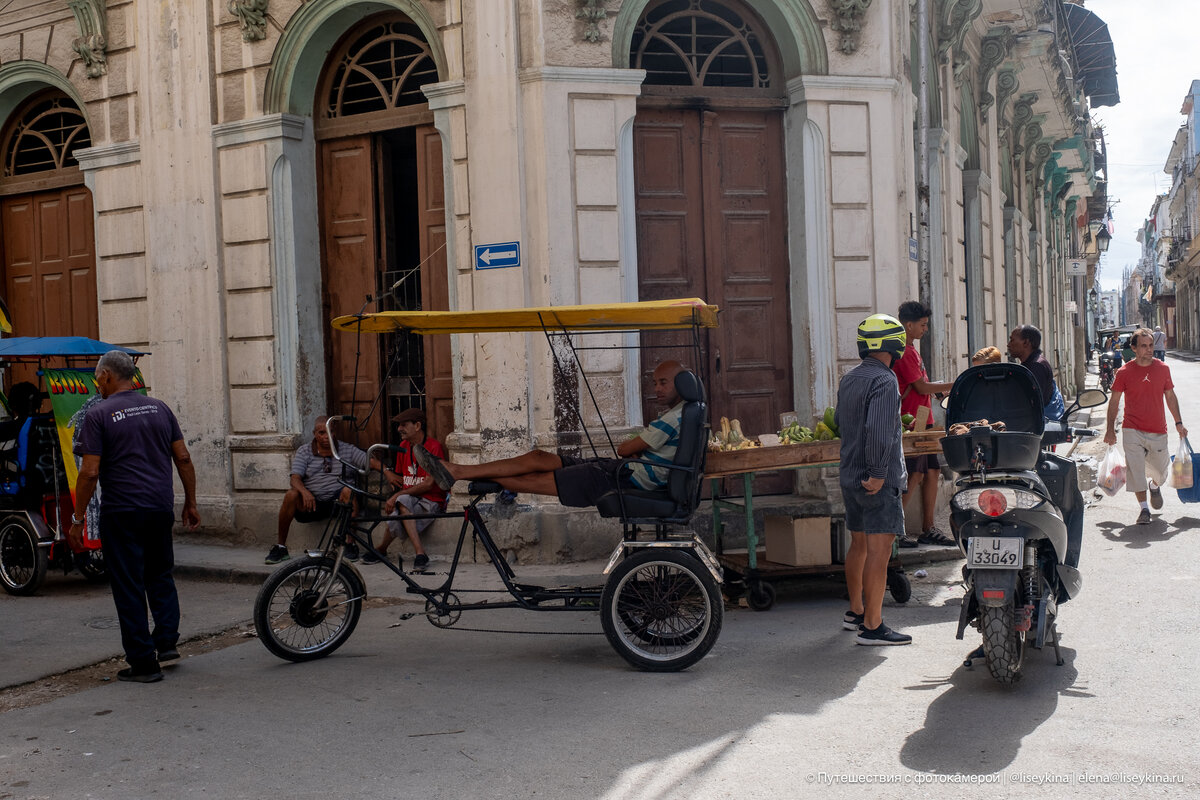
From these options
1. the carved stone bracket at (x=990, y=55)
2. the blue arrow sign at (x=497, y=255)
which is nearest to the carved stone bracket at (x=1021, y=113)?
the carved stone bracket at (x=990, y=55)

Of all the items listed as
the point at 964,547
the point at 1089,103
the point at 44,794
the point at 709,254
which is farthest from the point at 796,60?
the point at 1089,103

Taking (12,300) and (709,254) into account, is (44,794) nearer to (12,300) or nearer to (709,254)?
(709,254)

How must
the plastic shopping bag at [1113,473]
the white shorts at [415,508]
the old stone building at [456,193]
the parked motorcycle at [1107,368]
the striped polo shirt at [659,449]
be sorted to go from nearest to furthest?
the striped polo shirt at [659,449], the white shorts at [415,508], the old stone building at [456,193], the plastic shopping bag at [1113,473], the parked motorcycle at [1107,368]

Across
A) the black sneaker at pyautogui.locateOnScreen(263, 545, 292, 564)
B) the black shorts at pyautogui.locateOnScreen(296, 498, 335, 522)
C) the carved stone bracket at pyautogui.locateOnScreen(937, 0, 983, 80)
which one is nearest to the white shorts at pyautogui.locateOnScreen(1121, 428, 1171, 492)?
the carved stone bracket at pyautogui.locateOnScreen(937, 0, 983, 80)

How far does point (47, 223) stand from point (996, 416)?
1080 centimetres

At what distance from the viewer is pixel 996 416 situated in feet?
19.9

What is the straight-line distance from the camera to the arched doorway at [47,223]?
1273 cm

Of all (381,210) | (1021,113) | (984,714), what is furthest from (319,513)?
(1021,113)

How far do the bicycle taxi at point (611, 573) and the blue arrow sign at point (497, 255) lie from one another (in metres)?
2.91

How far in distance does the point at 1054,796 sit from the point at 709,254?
695cm

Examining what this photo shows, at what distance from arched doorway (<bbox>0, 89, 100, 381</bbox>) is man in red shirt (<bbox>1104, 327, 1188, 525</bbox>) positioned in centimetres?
1014

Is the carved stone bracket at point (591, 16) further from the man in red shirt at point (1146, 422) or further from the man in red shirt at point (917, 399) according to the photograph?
the man in red shirt at point (1146, 422)

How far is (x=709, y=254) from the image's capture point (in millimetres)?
10461

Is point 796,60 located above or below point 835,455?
above
